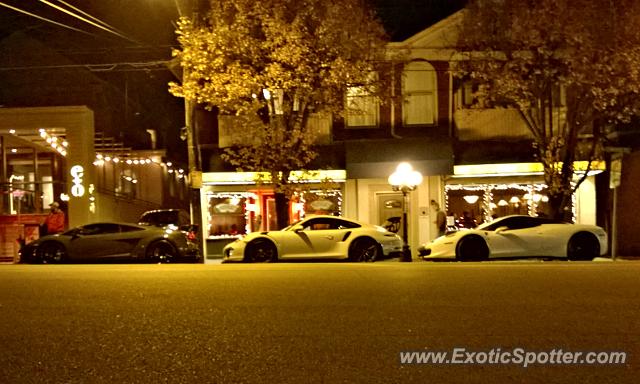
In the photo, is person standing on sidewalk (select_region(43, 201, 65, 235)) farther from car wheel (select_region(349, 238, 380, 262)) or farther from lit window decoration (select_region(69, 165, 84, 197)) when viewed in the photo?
car wheel (select_region(349, 238, 380, 262))

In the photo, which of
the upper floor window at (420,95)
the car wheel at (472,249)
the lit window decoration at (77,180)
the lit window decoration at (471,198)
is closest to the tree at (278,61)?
the upper floor window at (420,95)

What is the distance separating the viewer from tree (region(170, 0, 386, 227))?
1756 centimetres

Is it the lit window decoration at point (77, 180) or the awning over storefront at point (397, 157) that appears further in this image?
the lit window decoration at point (77, 180)

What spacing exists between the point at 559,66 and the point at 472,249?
5546 millimetres

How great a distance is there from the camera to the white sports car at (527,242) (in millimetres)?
17672

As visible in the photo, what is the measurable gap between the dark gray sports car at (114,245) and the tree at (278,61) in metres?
2.98

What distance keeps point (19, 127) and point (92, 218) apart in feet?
13.0

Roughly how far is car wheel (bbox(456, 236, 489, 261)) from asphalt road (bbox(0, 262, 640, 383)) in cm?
682

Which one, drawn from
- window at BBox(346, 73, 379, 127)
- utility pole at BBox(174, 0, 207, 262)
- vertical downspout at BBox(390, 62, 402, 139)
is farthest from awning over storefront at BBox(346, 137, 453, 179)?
utility pole at BBox(174, 0, 207, 262)

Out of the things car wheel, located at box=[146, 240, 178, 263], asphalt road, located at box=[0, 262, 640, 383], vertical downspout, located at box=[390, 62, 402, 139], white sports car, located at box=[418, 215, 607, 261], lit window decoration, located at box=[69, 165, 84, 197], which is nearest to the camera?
asphalt road, located at box=[0, 262, 640, 383]

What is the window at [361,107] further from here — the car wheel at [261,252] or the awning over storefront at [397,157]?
the car wheel at [261,252]

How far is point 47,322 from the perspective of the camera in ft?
23.5

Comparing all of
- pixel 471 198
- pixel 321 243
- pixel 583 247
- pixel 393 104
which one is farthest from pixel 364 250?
pixel 471 198

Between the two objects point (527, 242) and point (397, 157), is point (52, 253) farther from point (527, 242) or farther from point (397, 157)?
point (527, 242)
